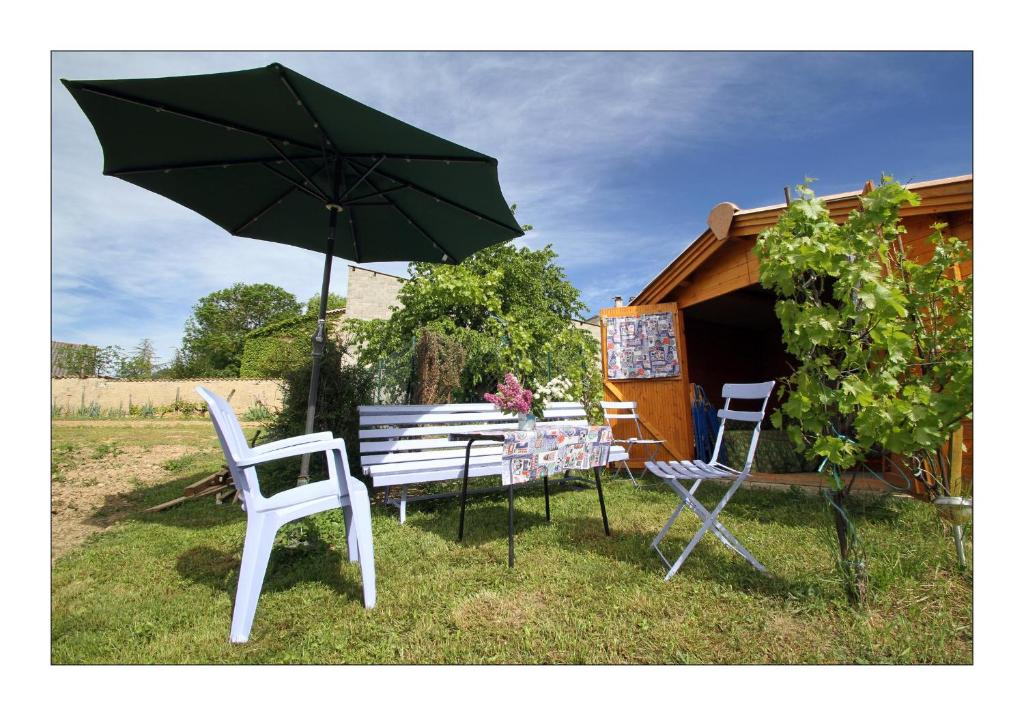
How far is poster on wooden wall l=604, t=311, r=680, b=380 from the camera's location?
655 centimetres

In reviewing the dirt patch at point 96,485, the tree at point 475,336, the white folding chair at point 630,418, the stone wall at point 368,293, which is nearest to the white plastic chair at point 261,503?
the dirt patch at point 96,485

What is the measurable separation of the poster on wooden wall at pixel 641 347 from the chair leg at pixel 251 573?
537 centimetres

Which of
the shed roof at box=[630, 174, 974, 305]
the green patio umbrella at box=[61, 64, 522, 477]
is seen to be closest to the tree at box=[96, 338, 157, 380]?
the green patio umbrella at box=[61, 64, 522, 477]

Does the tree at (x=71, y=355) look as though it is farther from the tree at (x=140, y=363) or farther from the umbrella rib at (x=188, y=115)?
the tree at (x=140, y=363)

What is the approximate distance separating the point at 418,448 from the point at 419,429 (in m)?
0.21

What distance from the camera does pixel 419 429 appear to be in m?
4.54

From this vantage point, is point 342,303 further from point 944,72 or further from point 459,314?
point 944,72

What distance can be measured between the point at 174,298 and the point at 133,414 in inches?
653

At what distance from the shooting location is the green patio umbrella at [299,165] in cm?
250

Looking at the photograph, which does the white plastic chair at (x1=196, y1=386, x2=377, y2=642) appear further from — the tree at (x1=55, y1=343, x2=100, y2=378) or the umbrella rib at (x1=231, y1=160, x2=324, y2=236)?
the umbrella rib at (x1=231, y1=160, x2=324, y2=236)

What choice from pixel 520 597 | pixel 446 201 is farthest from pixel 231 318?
pixel 520 597

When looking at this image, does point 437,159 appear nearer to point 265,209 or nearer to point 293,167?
point 293,167

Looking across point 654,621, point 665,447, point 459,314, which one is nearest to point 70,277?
point 654,621
